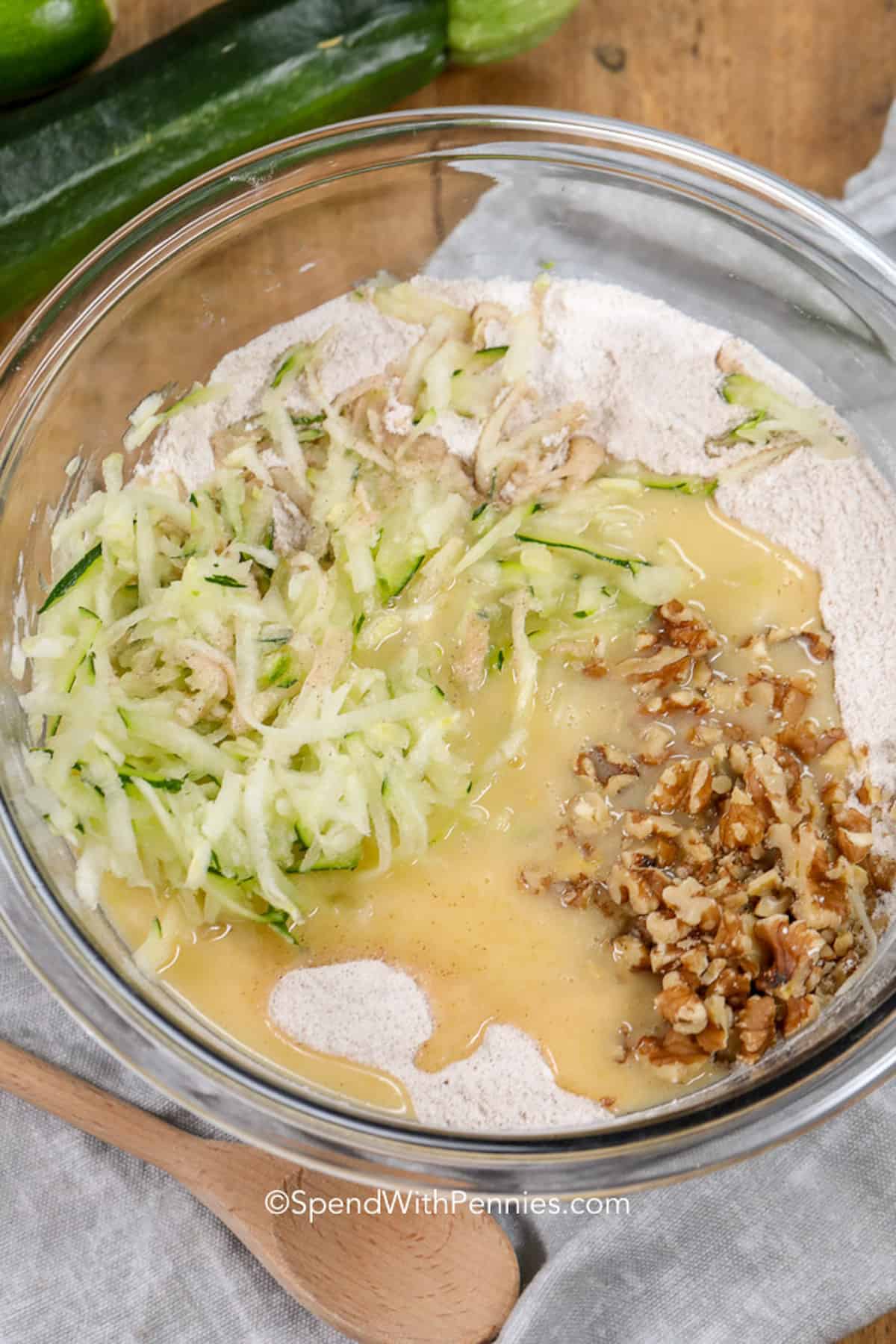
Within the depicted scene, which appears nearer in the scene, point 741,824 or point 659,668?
point 741,824

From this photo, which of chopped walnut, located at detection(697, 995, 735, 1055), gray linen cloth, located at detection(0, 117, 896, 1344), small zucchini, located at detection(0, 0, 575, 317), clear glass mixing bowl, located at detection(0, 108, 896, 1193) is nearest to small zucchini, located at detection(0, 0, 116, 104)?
small zucchini, located at detection(0, 0, 575, 317)

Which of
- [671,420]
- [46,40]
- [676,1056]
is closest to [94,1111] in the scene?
[676,1056]

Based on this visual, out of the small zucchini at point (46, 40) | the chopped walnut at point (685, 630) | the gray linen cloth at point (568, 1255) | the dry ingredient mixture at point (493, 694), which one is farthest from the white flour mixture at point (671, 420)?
the small zucchini at point (46, 40)

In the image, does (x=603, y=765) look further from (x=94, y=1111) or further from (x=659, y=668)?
(x=94, y=1111)

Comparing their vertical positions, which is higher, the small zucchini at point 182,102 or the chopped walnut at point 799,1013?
the small zucchini at point 182,102

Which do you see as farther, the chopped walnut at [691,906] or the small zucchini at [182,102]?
the small zucchini at [182,102]

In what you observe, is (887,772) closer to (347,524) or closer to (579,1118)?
(579,1118)

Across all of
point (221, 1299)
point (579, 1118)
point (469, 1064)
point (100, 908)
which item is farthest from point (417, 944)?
point (221, 1299)

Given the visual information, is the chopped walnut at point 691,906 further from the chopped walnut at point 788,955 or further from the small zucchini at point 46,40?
the small zucchini at point 46,40
